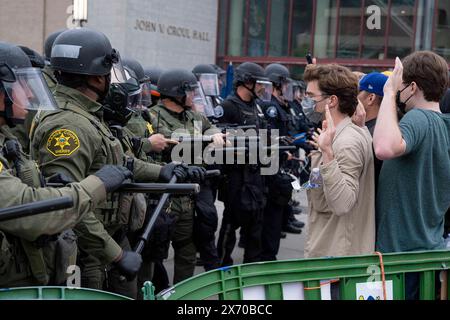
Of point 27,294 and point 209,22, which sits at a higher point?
point 209,22

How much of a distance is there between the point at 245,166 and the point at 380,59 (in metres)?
13.2

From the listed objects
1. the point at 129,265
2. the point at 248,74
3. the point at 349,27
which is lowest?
the point at 129,265

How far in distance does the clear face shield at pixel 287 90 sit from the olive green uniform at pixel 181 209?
3.08m

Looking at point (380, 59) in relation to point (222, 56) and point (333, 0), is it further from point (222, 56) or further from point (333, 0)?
point (222, 56)

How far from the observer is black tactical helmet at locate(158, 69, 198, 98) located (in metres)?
5.33

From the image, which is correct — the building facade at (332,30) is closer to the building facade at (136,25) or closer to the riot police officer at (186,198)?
the building facade at (136,25)

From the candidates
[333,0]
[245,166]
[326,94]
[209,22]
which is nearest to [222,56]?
[209,22]

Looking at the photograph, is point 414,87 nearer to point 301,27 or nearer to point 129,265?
point 129,265

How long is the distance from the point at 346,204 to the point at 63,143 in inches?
55.6

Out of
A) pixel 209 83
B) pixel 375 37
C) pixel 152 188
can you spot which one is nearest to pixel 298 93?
pixel 209 83

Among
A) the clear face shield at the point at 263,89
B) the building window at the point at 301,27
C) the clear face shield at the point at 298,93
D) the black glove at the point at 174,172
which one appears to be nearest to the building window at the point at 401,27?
the building window at the point at 301,27

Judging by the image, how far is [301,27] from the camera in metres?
19.0

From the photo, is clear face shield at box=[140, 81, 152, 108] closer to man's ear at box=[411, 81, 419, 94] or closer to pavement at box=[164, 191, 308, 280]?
pavement at box=[164, 191, 308, 280]

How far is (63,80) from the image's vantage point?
3418 millimetres
